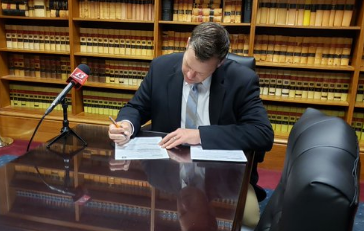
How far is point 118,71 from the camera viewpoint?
3.23 meters

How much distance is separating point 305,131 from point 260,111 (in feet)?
2.19

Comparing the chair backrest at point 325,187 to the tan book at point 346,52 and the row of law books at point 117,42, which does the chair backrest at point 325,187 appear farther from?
the row of law books at point 117,42

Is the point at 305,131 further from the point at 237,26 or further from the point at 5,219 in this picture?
the point at 237,26

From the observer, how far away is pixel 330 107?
2.99 m

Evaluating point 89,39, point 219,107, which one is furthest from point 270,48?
point 89,39

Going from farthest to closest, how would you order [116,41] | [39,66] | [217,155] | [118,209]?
[39,66]
[116,41]
[217,155]
[118,209]

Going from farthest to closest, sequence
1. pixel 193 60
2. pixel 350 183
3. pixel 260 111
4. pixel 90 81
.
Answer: pixel 90 81, pixel 260 111, pixel 193 60, pixel 350 183

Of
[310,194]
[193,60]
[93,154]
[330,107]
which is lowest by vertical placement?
[330,107]

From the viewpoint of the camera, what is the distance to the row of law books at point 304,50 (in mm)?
2754

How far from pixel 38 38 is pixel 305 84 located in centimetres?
257

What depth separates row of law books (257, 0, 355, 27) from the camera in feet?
8.71

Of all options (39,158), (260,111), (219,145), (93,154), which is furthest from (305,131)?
(39,158)

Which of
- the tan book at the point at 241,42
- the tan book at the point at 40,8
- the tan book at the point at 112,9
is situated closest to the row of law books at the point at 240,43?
the tan book at the point at 241,42

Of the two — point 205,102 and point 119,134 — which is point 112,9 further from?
point 119,134
